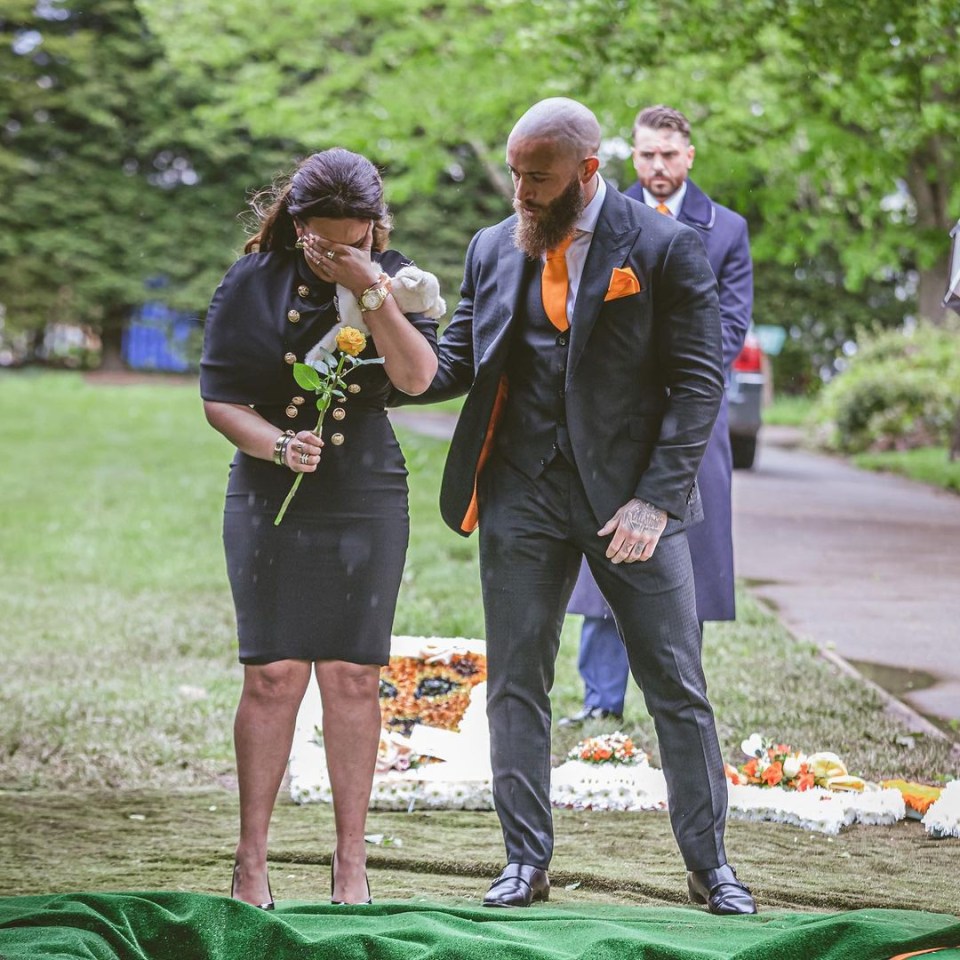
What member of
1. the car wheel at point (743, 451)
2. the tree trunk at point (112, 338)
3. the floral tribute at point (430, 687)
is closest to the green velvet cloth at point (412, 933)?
Result: the floral tribute at point (430, 687)

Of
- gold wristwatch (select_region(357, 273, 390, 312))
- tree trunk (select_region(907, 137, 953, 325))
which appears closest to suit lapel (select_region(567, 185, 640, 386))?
gold wristwatch (select_region(357, 273, 390, 312))

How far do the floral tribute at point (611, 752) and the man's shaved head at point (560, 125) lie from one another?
97.6 inches

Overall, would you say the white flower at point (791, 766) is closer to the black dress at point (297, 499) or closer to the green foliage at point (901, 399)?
the black dress at point (297, 499)

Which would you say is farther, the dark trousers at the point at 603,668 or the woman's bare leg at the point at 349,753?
the dark trousers at the point at 603,668

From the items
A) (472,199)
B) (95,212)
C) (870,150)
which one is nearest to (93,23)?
(95,212)

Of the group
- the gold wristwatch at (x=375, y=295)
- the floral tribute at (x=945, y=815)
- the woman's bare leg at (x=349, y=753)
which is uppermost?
the gold wristwatch at (x=375, y=295)

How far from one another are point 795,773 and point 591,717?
1.31 m

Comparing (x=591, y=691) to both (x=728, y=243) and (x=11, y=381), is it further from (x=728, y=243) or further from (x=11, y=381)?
(x=11, y=381)

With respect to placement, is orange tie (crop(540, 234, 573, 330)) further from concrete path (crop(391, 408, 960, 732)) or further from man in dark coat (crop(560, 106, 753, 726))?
concrete path (crop(391, 408, 960, 732))

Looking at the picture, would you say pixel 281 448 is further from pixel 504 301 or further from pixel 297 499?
pixel 504 301

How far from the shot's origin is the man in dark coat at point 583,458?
3920 millimetres

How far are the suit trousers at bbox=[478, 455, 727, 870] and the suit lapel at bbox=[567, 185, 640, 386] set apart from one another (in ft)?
1.12

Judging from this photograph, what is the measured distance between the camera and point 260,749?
3.92 m

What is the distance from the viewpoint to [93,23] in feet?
115
